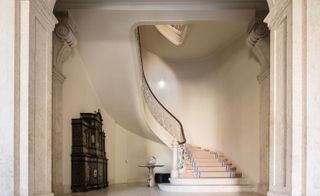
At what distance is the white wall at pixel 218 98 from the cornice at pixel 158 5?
193 centimetres

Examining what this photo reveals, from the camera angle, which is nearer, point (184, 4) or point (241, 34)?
point (184, 4)

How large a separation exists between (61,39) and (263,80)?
13.7ft

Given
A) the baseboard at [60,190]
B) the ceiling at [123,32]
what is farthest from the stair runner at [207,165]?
the baseboard at [60,190]

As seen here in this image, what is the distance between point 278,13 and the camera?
368 centimetres

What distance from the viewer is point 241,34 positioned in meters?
10.1

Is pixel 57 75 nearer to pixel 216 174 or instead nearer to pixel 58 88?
pixel 58 88

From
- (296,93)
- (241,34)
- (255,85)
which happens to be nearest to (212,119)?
(241,34)

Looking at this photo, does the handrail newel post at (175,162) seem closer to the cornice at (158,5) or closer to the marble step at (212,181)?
the marble step at (212,181)

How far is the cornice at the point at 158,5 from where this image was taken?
253 inches

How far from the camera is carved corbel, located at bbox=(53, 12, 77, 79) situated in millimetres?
6523

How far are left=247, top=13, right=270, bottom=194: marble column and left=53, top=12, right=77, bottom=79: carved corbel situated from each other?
3684 millimetres

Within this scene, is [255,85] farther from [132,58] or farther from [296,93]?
[296,93]
